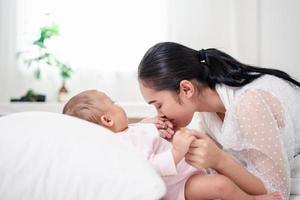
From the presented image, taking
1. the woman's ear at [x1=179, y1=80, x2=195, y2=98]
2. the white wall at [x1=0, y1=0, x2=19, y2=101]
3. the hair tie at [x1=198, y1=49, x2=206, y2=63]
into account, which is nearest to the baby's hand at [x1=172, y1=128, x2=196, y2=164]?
the woman's ear at [x1=179, y1=80, x2=195, y2=98]

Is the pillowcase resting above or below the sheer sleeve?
below

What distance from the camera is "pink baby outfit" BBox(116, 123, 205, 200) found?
85 centimetres

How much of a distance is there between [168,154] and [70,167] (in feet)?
0.87

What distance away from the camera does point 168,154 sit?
86cm

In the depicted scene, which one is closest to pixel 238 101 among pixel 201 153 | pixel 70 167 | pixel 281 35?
pixel 201 153

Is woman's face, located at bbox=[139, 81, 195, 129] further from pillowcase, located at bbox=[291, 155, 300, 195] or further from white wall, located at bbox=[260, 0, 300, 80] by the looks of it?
white wall, located at bbox=[260, 0, 300, 80]

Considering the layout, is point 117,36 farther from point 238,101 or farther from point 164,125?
point 238,101

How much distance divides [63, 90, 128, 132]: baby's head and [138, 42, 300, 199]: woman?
190mm

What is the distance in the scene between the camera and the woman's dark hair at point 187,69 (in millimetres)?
1247

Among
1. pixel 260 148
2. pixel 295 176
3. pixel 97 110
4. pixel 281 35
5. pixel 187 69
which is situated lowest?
pixel 295 176

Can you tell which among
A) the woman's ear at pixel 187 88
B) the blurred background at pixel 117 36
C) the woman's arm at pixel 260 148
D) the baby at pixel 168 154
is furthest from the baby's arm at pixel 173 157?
the blurred background at pixel 117 36

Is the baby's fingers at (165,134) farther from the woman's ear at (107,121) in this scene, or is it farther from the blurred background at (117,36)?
the blurred background at (117,36)

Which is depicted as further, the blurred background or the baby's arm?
the blurred background

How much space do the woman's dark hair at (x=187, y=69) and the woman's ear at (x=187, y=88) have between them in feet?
0.05
